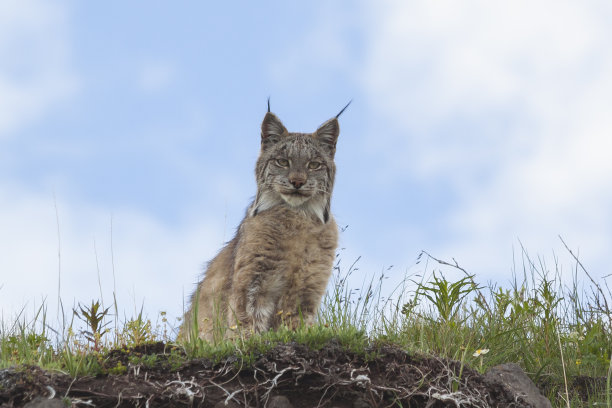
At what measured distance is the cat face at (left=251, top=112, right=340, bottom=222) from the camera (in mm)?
7277

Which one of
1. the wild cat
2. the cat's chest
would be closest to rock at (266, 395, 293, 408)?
the wild cat

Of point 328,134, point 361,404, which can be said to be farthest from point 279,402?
point 328,134

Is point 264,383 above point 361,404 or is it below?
above

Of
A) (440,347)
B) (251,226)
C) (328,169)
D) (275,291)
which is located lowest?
(440,347)

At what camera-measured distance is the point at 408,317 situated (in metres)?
7.29

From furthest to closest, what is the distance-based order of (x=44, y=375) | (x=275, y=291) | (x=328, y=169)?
(x=328, y=169), (x=275, y=291), (x=44, y=375)

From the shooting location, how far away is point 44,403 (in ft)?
13.3

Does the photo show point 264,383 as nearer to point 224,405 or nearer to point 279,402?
point 279,402

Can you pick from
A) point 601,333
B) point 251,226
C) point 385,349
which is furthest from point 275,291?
point 601,333

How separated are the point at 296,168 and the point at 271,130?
0.60 meters

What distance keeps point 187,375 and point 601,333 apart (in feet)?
17.1

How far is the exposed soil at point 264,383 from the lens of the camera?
4219 millimetres

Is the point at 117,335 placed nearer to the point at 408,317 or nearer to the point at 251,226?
the point at 251,226

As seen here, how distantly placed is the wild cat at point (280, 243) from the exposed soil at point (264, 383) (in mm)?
1925
